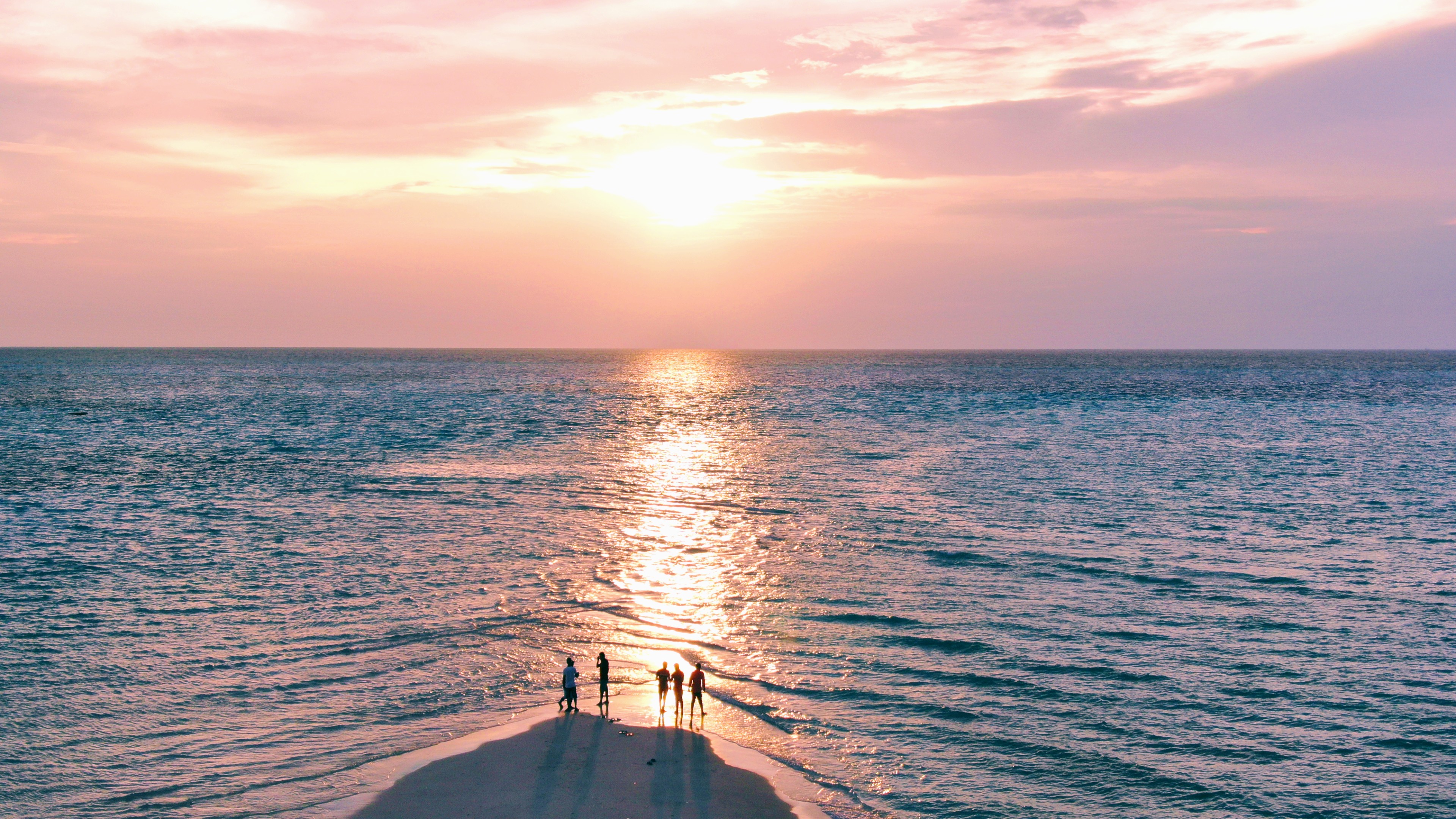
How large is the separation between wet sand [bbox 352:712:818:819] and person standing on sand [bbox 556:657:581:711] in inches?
37.2

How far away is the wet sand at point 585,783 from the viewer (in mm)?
19562

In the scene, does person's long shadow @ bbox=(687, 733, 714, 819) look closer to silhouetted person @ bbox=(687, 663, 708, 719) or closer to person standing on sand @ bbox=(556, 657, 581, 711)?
silhouetted person @ bbox=(687, 663, 708, 719)

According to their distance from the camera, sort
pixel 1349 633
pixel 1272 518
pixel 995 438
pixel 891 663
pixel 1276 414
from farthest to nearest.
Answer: pixel 1276 414 → pixel 995 438 → pixel 1272 518 → pixel 1349 633 → pixel 891 663

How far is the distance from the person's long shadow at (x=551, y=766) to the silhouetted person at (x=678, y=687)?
8.92ft

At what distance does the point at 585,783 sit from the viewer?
20.7 metres

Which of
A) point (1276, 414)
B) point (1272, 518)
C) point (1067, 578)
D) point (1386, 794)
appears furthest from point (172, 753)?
point (1276, 414)

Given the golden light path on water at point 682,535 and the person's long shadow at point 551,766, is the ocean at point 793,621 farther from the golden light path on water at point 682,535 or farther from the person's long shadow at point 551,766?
the person's long shadow at point 551,766

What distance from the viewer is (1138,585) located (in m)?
37.0

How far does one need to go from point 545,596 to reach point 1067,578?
816 inches

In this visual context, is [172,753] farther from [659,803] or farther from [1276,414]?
[1276,414]

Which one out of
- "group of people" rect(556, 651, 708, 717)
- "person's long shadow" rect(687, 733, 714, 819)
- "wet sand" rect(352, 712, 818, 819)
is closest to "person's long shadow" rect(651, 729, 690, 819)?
"wet sand" rect(352, 712, 818, 819)

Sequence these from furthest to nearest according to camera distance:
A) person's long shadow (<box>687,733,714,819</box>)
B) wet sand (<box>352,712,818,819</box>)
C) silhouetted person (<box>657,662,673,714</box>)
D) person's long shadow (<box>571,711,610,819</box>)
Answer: silhouetted person (<box>657,662,673,714</box>) < person's long shadow (<box>687,733,714,819</box>) < person's long shadow (<box>571,711,610,819</box>) < wet sand (<box>352,712,818,819</box>)

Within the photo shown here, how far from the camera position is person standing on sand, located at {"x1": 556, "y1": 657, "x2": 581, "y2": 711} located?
2438cm

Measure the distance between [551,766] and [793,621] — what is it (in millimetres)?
13172
